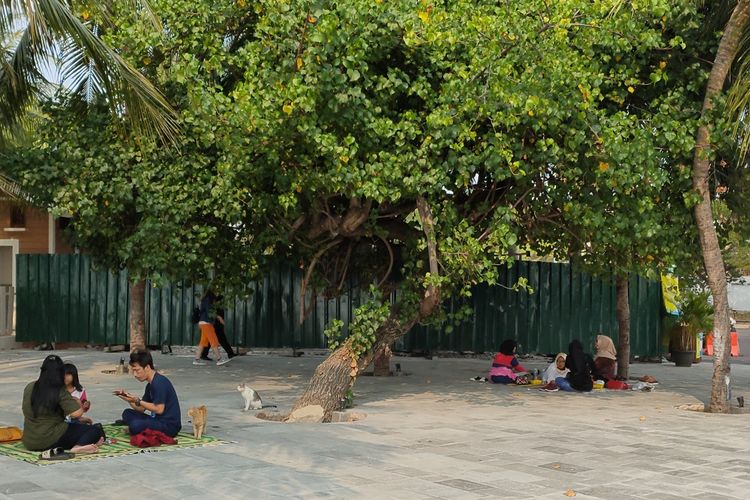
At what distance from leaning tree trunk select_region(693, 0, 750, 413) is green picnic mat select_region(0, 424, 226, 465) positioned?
694cm

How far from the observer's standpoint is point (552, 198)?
12.9m

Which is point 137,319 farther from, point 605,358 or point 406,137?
point 605,358

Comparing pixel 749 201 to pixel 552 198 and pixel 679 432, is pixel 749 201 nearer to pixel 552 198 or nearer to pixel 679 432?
pixel 552 198

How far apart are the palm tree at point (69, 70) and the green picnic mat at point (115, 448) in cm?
375

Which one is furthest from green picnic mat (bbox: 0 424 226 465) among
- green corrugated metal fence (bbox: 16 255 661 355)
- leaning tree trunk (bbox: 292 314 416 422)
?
green corrugated metal fence (bbox: 16 255 661 355)

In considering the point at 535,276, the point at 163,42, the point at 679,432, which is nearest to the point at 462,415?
the point at 679,432

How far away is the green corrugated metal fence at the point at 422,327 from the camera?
71.3 ft

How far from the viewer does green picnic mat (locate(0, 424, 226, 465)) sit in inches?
355

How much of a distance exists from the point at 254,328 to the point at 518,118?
12129 millimetres

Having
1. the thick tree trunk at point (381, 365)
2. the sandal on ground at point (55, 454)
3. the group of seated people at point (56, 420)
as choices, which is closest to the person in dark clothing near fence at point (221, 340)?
the thick tree trunk at point (381, 365)

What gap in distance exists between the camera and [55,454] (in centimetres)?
905

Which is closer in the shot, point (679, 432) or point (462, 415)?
point (679, 432)

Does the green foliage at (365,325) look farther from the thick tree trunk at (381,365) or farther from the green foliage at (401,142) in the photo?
the thick tree trunk at (381,365)

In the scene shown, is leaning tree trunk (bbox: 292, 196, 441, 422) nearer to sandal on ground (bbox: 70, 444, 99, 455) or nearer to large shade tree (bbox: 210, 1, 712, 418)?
large shade tree (bbox: 210, 1, 712, 418)
